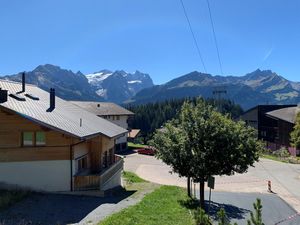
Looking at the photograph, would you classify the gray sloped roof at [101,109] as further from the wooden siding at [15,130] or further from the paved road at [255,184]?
the wooden siding at [15,130]

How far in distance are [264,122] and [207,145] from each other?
7951cm

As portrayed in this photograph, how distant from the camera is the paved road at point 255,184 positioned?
29375mm

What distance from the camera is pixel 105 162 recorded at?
36.2 metres

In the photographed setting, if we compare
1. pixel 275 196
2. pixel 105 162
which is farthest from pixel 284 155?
pixel 105 162

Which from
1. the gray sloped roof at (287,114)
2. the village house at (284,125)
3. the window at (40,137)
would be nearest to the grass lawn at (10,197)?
the window at (40,137)

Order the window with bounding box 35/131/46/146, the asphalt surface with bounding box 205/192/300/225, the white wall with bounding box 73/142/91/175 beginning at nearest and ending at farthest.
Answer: the asphalt surface with bounding box 205/192/300/225, the window with bounding box 35/131/46/146, the white wall with bounding box 73/142/91/175

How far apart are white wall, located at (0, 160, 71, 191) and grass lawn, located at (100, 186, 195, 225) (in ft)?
18.4

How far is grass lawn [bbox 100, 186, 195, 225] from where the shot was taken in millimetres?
18547

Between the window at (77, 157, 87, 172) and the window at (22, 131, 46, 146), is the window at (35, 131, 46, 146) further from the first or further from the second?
the window at (77, 157, 87, 172)

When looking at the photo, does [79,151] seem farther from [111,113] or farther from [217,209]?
[111,113]

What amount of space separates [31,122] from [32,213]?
7.87m

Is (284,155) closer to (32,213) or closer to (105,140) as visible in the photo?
(105,140)

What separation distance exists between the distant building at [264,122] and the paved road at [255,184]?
2829 centimetres

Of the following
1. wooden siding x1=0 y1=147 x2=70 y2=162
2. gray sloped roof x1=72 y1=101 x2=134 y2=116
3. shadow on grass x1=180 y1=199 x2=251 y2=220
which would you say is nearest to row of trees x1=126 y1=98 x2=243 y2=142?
gray sloped roof x1=72 y1=101 x2=134 y2=116
